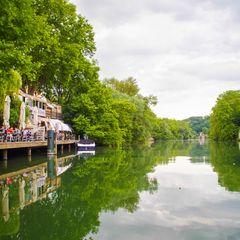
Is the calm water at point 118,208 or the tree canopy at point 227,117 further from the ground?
the tree canopy at point 227,117

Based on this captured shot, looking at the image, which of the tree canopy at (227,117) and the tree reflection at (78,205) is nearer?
the tree reflection at (78,205)

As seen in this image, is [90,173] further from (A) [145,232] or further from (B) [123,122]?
(B) [123,122]

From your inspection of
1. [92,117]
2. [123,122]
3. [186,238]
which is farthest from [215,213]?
[123,122]

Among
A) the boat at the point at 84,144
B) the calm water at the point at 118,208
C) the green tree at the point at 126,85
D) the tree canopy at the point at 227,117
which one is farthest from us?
the tree canopy at the point at 227,117

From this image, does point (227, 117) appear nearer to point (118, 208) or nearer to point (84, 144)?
point (84, 144)

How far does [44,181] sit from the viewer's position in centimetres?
1036

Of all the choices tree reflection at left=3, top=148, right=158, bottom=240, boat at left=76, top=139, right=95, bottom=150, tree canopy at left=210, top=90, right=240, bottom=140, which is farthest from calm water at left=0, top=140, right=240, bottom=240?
tree canopy at left=210, top=90, right=240, bottom=140

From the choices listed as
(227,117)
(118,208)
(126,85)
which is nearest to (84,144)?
(118,208)

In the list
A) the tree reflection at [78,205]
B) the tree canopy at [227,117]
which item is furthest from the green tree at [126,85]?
the tree reflection at [78,205]

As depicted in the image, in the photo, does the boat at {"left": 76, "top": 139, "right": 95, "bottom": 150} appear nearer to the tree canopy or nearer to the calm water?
the calm water

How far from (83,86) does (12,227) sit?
3118cm

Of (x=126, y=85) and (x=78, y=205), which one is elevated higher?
(x=126, y=85)

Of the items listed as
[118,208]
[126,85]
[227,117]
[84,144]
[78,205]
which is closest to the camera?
[118,208]

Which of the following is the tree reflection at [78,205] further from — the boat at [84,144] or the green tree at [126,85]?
the green tree at [126,85]
